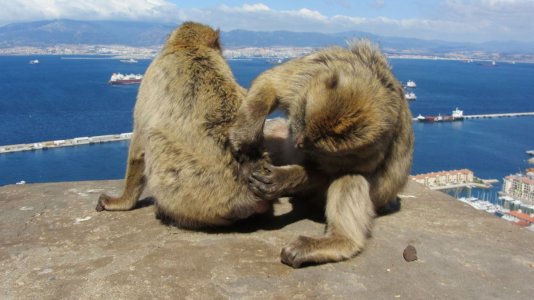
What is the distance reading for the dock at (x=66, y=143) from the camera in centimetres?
3488

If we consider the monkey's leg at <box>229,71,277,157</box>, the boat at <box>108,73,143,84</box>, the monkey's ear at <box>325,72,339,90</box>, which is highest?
the monkey's ear at <box>325,72,339,90</box>

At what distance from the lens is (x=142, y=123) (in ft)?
9.46

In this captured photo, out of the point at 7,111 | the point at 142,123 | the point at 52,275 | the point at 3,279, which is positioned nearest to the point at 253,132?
the point at 142,123

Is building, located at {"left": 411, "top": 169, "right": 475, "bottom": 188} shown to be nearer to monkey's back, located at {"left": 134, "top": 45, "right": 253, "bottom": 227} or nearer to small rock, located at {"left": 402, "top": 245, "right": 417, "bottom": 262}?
small rock, located at {"left": 402, "top": 245, "right": 417, "bottom": 262}

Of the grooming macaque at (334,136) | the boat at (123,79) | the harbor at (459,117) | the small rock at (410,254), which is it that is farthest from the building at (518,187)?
the boat at (123,79)

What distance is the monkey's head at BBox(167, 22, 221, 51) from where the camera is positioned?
306 cm

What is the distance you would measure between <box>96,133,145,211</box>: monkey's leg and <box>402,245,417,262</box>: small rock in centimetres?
A: 162

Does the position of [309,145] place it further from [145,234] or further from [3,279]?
[3,279]

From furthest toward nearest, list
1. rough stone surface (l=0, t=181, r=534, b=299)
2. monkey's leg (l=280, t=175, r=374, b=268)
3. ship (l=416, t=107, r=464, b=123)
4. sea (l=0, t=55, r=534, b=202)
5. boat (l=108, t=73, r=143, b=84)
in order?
boat (l=108, t=73, r=143, b=84) → ship (l=416, t=107, r=464, b=123) → sea (l=0, t=55, r=534, b=202) → monkey's leg (l=280, t=175, r=374, b=268) → rough stone surface (l=0, t=181, r=534, b=299)

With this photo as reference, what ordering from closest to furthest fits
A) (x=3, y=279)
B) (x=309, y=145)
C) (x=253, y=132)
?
(x=3, y=279) → (x=309, y=145) → (x=253, y=132)

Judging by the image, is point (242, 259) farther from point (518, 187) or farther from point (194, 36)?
point (518, 187)

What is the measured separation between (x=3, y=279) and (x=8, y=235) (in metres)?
0.72

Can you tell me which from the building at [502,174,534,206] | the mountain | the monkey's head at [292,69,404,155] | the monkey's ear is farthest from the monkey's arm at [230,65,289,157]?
the mountain

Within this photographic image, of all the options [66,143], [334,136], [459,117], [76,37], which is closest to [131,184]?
[334,136]
